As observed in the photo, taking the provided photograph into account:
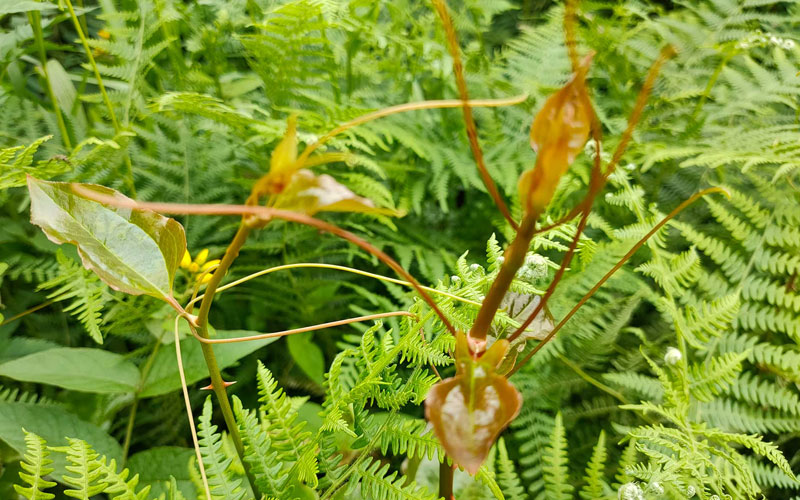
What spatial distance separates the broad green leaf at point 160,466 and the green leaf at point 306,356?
9.8 inches

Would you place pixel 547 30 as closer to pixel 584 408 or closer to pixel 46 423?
pixel 584 408

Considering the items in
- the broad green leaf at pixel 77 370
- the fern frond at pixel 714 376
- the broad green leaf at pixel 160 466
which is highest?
the fern frond at pixel 714 376

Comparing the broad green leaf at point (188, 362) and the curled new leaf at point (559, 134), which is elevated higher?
the curled new leaf at point (559, 134)

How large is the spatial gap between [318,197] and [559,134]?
4.9 inches

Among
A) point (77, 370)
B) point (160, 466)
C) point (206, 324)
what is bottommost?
point (160, 466)

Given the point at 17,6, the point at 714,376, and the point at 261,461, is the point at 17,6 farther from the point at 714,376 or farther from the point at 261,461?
the point at 714,376

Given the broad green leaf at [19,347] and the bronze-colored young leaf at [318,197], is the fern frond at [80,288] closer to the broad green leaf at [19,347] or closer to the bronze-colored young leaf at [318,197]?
the broad green leaf at [19,347]

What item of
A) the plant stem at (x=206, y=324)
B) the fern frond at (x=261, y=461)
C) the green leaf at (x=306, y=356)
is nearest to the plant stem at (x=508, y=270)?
the plant stem at (x=206, y=324)

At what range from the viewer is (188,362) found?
0.78 metres

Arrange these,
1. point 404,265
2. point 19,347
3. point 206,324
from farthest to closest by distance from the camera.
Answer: point 404,265 → point 19,347 → point 206,324

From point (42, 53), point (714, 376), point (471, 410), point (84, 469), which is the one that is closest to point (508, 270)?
point (471, 410)

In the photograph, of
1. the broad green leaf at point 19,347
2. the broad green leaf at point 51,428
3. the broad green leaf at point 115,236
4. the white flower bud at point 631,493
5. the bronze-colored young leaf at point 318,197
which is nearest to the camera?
the bronze-colored young leaf at point 318,197

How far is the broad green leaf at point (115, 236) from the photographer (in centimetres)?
42

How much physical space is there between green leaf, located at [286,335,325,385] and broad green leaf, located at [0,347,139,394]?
0.86 ft
